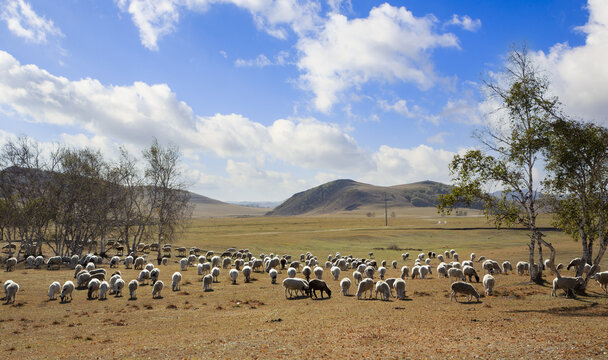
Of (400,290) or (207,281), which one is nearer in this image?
(400,290)

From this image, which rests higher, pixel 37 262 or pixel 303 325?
pixel 303 325

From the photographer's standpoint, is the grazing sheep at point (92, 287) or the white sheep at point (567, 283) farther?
the grazing sheep at point (92, 287)

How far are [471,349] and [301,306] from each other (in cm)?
1112

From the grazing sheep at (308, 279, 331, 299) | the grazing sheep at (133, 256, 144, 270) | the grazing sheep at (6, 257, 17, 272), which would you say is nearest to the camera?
the grazing sheep at (308, 279, 331, 299)

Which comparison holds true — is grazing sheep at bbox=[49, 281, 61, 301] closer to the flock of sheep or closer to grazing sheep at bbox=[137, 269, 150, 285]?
the flock of sheep

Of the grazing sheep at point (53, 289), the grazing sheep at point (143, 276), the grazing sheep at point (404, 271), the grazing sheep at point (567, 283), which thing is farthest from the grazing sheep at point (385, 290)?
the grazing sheep at point (53, 289)

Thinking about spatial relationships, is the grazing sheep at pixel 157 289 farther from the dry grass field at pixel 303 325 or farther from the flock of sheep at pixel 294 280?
the dry grass field at pixel 303 325

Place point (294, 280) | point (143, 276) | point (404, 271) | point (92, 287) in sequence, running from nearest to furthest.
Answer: point (92, 287)
point (294, 280)
point (143, 276)
point (404, 271)

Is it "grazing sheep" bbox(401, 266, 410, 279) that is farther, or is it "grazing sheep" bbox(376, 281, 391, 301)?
"grazing sheep" bbox(401, 266, 410, 279)

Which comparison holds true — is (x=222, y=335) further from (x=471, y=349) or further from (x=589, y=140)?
(x=589, y=140)

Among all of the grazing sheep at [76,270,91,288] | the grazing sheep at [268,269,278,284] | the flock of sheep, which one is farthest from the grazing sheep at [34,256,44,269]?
the grazing sheep at [268,269,278,284]

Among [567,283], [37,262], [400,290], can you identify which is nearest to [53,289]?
[37,262]

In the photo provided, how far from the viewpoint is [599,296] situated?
22.2 m

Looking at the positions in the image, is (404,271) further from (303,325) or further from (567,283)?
(303,325)
